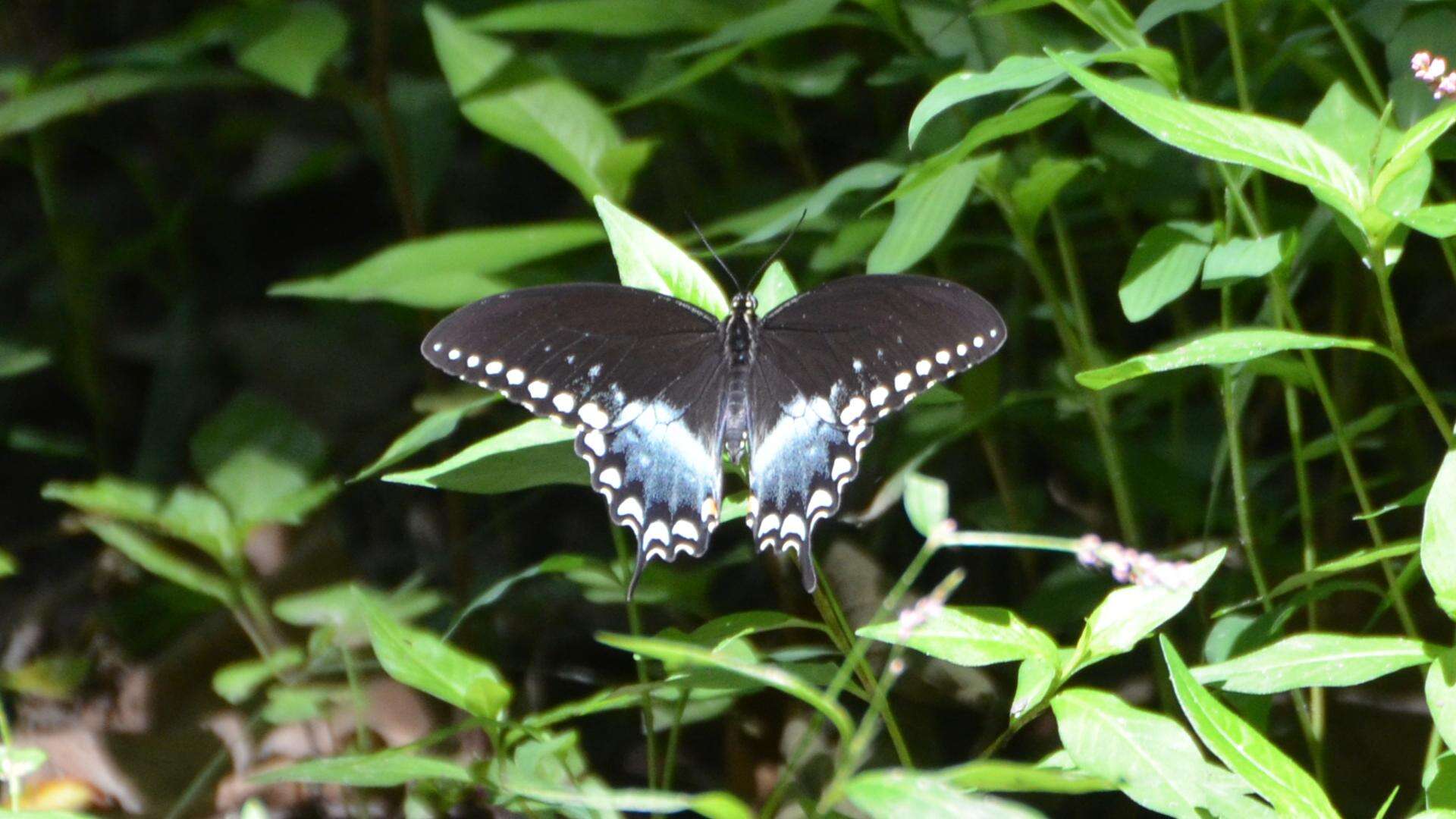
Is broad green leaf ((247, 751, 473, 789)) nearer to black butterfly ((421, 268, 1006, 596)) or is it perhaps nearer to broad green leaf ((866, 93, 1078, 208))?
black butterfly ((421, 268, 1006, 596))

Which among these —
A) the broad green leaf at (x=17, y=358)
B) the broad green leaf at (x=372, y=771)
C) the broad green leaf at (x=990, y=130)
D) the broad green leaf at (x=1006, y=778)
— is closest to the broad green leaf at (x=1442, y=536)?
the broad green leaf at (x=1006, y=778)

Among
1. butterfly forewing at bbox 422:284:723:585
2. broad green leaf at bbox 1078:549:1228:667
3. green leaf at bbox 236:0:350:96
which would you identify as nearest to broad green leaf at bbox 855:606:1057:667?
broad green leaf at bbox 1078:549:1228:667

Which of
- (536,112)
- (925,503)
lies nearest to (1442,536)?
(925,503)

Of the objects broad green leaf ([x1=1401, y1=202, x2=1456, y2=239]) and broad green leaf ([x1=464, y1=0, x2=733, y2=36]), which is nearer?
broad green leaf ([x1=1401, y1=202, x2=1456, y2=239])

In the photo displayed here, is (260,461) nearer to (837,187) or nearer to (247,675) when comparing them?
(247,675)

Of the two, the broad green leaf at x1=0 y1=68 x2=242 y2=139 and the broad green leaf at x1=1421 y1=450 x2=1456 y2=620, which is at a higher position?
the broad green leaf at x1=0 y1=68 x2=242 y2=139

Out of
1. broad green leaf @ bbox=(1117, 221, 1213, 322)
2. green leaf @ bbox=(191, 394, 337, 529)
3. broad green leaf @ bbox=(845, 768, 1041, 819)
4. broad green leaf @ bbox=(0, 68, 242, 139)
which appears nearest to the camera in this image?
broad green leaf @ bbox=(845, 768, 1041, 819)
